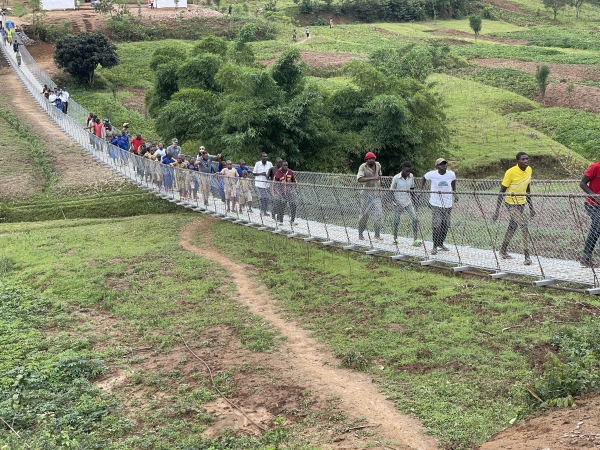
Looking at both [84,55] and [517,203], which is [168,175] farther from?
[84,55]

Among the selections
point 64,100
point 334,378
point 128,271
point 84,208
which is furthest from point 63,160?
point 334,378

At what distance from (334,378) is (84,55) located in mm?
29347

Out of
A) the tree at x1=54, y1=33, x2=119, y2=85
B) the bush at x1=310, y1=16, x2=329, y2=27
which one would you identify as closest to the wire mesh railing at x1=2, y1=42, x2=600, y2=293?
the tree at x1=54, y1=33, x2=119, y2=85

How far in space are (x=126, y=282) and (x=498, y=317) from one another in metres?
6.42

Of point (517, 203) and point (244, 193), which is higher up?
point (517, 203)

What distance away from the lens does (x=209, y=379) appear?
8914 mm

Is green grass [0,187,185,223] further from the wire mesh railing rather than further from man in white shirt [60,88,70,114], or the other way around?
man in white shirt [60,88,70,114]

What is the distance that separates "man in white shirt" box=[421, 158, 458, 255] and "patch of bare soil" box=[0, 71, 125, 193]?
1333cm

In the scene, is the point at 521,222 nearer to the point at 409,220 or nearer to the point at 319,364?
the point at 409,220

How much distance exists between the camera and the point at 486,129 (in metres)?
27.5

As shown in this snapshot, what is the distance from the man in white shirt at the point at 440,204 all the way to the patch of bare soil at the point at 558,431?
321 cm

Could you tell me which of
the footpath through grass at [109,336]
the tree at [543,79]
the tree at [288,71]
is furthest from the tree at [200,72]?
the tree at [543,79]

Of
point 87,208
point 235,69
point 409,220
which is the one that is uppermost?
point 235,69

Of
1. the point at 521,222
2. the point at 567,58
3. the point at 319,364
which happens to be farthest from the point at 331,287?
the point at 567,58
